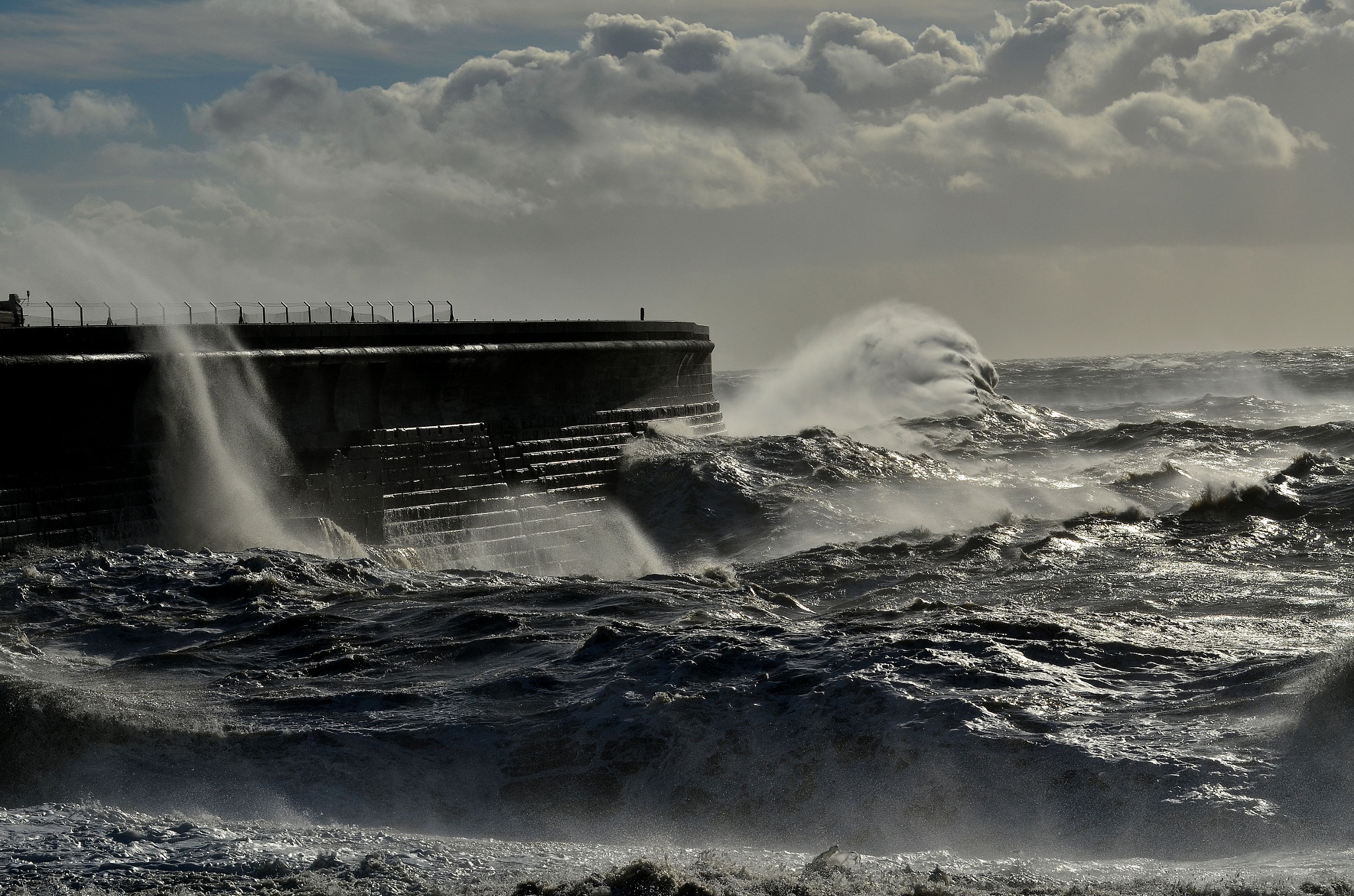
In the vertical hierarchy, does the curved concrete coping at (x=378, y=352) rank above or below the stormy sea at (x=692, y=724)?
above

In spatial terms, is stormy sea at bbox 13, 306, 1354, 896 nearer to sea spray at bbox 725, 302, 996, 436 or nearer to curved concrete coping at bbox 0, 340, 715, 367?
curved concrete coping at bbox 0, 340, 715, 367

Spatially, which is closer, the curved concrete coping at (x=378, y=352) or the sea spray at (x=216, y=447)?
the curved concrete coping at (x=378, y=352)

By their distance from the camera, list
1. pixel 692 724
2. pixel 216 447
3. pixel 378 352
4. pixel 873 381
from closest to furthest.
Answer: pixel 692 724 < pixel 216 447 < pixel 378 352 < pixel 873 381

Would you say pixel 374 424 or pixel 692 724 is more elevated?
pixel 374 424

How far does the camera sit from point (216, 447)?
39.3 ft

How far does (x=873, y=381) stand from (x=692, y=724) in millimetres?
22113

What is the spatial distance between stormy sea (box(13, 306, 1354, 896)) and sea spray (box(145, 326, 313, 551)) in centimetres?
52

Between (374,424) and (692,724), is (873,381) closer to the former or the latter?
(374,424)

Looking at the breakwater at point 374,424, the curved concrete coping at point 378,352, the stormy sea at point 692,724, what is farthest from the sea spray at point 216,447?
the stormy sea at point 692,724

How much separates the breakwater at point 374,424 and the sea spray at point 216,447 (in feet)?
0.12

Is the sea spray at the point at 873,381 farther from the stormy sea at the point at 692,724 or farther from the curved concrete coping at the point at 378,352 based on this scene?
the stormy sea at the point at 692,724

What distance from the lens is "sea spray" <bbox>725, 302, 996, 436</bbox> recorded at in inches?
958

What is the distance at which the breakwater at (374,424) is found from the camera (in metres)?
10.8

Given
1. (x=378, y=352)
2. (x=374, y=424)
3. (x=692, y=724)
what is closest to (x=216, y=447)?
(x=374, y=424)
